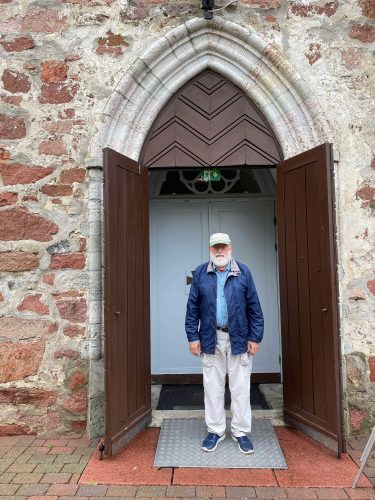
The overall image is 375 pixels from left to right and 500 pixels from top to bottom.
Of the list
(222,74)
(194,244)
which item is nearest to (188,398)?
(194,244)

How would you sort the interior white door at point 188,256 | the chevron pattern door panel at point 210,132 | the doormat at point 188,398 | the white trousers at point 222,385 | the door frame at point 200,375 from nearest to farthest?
the white trousers at point 222,385 < the chevron pattern door panel at point 210,132 < the doormat at point 188,398 < the door frame at point 200,375 < the interior white door at point 188,256

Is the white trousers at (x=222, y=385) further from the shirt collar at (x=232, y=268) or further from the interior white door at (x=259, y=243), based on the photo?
the interior white door at (x=259, y=243)

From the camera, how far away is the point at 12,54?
12.4 ft

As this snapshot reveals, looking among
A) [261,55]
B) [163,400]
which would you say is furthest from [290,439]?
[261,55]

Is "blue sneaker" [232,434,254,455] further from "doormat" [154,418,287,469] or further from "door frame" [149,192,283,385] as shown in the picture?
"door frame" [149,192,283,385]

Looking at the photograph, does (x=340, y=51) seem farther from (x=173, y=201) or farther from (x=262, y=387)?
(x=262, y=387)

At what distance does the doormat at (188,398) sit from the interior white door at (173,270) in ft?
0.83

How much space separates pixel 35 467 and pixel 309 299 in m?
2.48

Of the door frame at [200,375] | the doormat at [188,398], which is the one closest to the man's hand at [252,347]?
the doormat at [188,398]

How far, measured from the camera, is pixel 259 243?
510cm

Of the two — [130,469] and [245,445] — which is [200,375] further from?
[130,469]

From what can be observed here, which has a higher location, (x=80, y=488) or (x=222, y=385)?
(x=222, y=385)

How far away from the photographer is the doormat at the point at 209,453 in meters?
3.04

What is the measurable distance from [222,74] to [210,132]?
564mm
